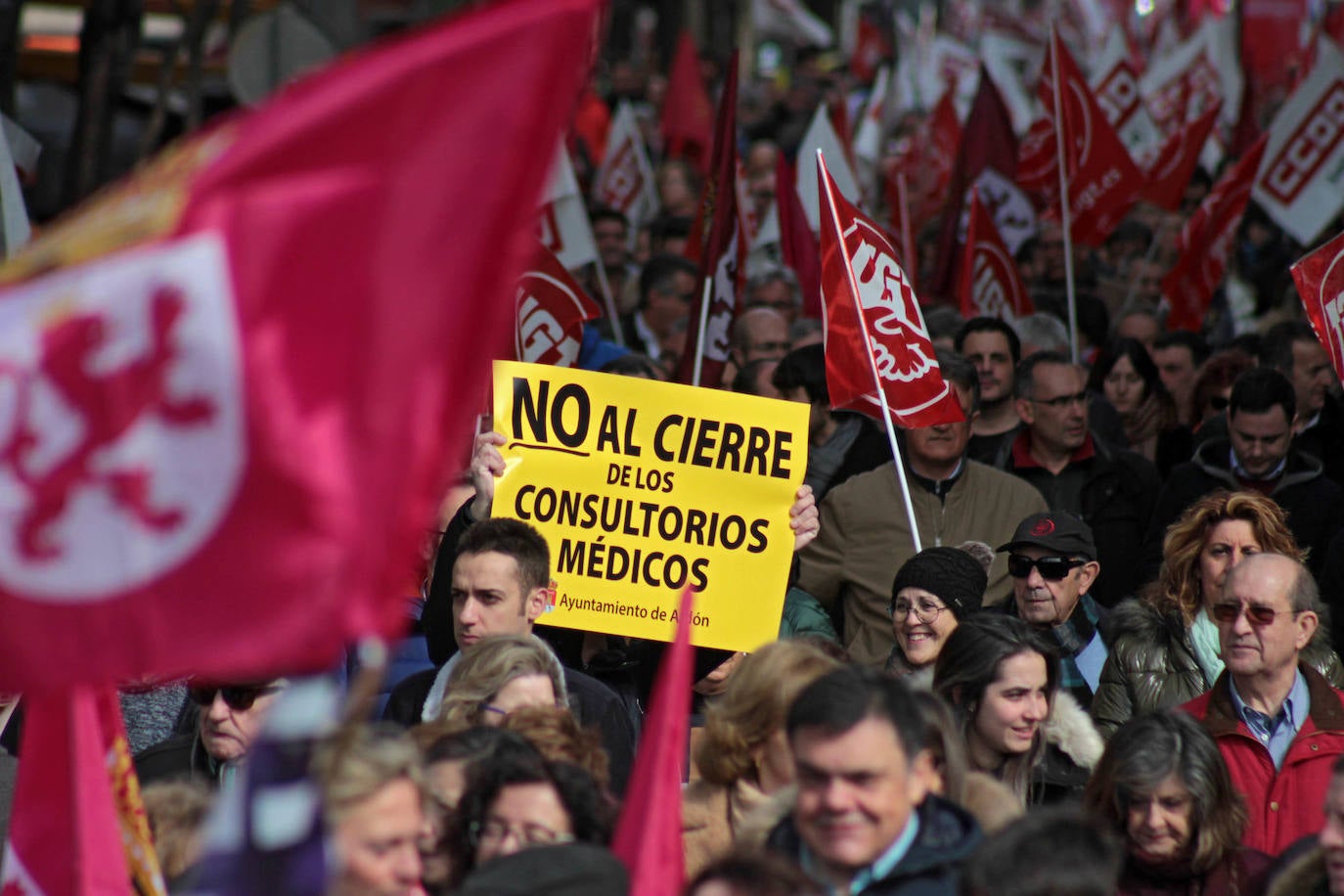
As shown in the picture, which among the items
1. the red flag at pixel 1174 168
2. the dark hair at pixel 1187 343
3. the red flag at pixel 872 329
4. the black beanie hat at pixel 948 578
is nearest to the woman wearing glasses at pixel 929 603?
the black beanie hat at pixel 948 578

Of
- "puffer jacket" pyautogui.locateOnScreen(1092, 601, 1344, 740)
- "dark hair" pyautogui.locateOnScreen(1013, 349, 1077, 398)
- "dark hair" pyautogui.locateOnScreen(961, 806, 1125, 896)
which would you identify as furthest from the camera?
"dark hair" pyautogui.locateOnScreen(1013, 349, 1077, 398)

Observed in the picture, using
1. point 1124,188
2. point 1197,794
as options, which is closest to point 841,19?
point 1124,188

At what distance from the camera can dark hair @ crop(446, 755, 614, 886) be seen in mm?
4379

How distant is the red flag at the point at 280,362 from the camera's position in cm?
319

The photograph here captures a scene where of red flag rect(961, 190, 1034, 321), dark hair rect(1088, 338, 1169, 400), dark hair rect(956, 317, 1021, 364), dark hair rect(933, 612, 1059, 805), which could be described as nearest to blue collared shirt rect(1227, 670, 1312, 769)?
dark hair rect(933, 612, 1059, 805)

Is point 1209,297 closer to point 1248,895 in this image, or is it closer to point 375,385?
point 1248,895

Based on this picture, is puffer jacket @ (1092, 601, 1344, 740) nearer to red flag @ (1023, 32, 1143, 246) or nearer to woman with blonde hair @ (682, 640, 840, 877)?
woman with blonde hair @ (682, 640, 840, 877)

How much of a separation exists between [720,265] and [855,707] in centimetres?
579

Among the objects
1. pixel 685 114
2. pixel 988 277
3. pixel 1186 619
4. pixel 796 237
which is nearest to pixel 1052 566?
pixel 1186 619

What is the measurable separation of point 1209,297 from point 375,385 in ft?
33.7

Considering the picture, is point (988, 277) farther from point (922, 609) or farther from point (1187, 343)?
point (922, 609)

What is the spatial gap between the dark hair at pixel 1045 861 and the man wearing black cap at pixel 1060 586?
9.11ft

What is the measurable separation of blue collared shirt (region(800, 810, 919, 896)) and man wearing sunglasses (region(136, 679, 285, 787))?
173 centimetres

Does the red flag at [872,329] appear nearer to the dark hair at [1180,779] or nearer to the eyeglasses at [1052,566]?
the eyeglasses at [1052,566]
